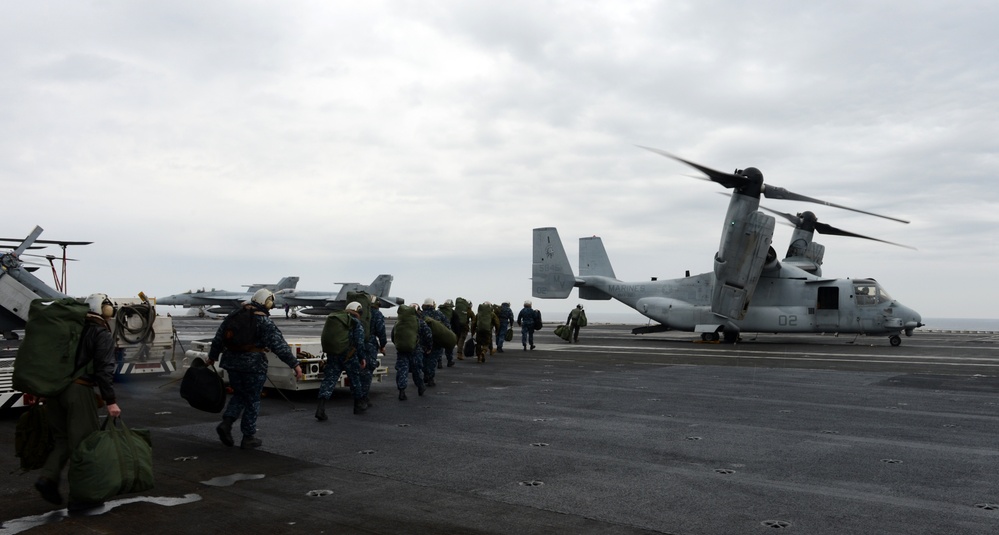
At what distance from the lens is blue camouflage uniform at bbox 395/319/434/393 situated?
12789mm

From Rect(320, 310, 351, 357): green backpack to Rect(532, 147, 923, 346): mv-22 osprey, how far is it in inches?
698

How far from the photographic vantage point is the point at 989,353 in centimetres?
2373

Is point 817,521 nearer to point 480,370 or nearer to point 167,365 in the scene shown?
point 480,370

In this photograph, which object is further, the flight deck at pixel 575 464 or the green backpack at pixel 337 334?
the green backpack at pixel 337 334

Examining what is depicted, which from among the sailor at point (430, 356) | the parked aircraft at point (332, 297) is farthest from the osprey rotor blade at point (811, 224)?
the parked aircraft at point (332, 297)

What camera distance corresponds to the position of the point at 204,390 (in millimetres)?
7883

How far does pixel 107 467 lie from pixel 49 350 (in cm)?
114

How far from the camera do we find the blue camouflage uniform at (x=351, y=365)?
420 inches

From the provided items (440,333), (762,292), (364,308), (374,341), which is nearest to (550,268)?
(762,292)

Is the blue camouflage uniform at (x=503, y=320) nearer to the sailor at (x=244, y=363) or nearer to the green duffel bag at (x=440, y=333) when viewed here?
the green duffel bag at (x=440, y=333)

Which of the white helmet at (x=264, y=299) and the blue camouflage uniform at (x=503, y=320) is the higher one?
the white helmet at (x=264, y=299)

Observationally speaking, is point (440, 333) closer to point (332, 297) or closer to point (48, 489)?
point (48, 489)

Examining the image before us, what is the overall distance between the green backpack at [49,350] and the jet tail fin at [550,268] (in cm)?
3261

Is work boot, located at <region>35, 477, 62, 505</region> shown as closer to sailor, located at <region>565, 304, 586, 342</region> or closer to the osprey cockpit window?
sailor, located at <region>565, 304, 586, 342</region>
